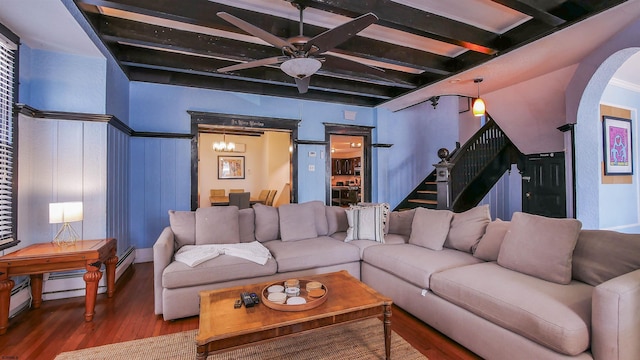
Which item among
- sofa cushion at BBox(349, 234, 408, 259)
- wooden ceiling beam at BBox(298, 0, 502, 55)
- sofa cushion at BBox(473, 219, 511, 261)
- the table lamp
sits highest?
wooden ceiling beam at BBox(298, 0, 502, 55)

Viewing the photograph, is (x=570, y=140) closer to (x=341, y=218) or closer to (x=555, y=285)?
(x=555, y=285)

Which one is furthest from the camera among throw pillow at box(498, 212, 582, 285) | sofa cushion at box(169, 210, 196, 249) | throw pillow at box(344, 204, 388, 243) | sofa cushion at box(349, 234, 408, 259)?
throw pillow at box(344, 204, 388, 243)

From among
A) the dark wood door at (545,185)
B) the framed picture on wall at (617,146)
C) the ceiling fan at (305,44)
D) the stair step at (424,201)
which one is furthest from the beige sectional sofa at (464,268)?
the framed picture on wall at (617,146)

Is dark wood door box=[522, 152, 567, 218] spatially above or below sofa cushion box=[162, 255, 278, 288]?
above

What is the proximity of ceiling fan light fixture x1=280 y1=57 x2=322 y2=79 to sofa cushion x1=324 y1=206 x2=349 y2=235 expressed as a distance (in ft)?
6.24

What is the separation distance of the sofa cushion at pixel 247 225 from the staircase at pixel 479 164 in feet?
12.2

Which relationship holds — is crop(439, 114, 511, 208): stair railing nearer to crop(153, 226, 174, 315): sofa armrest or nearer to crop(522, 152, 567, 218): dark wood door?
crop(522, 152, 567, 218): dark wood door

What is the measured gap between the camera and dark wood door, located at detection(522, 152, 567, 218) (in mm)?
4781

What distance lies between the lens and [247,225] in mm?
3494

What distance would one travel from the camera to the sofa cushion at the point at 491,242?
2.57 m

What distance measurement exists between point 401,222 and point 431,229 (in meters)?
0.72

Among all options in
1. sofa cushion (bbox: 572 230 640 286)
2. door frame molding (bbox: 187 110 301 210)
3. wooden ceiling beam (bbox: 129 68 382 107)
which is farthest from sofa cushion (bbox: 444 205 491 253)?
wooden ceiling beam (bbox: 129 68 382 107)

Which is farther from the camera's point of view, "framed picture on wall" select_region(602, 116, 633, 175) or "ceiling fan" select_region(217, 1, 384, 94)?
"framed picture on wall" select_region(602, 116, 633, 175)

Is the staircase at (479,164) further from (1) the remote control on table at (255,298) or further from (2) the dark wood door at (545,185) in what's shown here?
(1) the remote control on table at (255,298)
